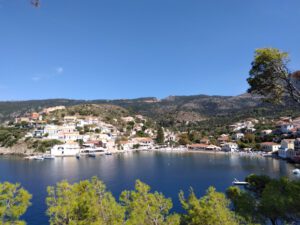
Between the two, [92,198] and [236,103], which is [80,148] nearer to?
[92,198]

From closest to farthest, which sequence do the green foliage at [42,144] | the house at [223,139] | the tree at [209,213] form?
the tree at [209,213]
the green foliage at [42,144]
the house at [223,139]

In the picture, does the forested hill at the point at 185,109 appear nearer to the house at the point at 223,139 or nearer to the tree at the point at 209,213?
the house at the point at 223,139

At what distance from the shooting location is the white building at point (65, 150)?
90.6 meters

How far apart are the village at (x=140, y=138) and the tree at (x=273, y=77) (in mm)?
60914

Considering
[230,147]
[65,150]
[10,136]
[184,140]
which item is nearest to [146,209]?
[65,150]

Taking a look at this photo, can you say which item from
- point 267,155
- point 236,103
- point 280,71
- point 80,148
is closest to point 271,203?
point 280,71

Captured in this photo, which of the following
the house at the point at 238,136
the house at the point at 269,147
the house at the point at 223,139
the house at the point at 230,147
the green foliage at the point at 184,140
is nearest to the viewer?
the house at the point at 269,147

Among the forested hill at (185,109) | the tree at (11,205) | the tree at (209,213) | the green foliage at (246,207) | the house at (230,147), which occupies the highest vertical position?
the forested hill at (185,109)

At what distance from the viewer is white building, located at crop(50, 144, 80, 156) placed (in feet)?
297

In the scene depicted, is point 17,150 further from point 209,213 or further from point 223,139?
point 209,213

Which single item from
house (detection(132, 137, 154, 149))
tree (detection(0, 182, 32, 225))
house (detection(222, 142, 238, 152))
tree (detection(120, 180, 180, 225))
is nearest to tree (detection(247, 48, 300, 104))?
tree (detection(120, 180, 180, 225))

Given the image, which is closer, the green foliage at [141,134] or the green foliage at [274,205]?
the green foliage at [274,205]

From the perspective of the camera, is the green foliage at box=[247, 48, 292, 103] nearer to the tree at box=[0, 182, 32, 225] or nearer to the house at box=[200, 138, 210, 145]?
the tree at box=[0, 182, 32, 225]

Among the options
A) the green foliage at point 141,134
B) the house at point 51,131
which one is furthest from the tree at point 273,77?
the green foliage at point 141,134
